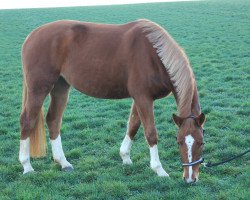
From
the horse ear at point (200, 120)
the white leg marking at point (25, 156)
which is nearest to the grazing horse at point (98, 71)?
the white leg marking at point (25, 156)

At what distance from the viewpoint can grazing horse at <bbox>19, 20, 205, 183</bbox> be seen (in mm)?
5816

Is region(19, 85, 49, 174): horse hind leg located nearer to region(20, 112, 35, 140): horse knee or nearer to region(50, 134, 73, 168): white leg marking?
region(20, 112, 35, 140): horse knee

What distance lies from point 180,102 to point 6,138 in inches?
176

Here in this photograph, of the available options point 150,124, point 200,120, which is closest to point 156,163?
point 150,124

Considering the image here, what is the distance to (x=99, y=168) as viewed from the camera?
650 cm

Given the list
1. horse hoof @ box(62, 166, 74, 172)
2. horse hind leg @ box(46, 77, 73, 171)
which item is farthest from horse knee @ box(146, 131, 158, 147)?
horse hind leg @ box(46, 77, 73, 171)

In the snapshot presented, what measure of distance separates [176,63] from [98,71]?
4.46 feet

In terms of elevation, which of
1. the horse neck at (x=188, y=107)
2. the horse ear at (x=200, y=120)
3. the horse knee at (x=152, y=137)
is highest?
the horse neck at (x=188, y=107)

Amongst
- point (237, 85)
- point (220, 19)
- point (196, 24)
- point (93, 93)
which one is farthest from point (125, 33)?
point (220, 19)

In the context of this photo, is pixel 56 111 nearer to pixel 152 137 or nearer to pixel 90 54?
pixel 90 54

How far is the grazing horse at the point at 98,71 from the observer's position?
229 inches

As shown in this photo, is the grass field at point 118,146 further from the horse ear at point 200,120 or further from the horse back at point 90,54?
the horse back at point 90,54

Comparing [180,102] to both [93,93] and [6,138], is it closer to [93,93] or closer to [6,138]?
[93,93]

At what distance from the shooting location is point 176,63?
555 cm
